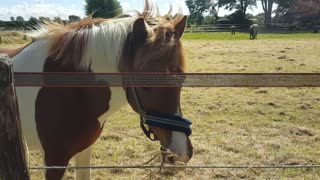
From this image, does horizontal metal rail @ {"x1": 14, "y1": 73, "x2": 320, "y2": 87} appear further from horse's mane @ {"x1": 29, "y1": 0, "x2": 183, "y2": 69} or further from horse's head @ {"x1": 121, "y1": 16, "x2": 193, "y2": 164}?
horse's mane @ {"x1": 29, "y1": 0, "x2": 183, "y2": 69}

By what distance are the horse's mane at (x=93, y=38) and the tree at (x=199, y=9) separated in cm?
6059

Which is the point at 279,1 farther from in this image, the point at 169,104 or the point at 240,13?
the point at 169,104

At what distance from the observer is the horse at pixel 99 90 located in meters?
2.21

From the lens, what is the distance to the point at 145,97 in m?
2.28

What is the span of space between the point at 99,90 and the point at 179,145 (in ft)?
2.28

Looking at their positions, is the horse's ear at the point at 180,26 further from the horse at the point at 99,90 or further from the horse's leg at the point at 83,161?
the horse's leg at the point at 83,161

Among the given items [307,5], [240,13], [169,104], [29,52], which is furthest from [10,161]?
[307,5]

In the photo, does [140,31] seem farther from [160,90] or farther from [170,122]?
[170,122]

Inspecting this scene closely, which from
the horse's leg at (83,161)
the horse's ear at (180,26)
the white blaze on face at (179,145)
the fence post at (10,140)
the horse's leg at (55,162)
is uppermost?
the horse's ear at (180,26)

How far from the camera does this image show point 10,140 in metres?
1.44

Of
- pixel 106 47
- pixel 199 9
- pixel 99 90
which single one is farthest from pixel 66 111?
pixel 199 9

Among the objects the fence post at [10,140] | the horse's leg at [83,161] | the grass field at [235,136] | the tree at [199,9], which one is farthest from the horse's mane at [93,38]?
the tree at [199,9]

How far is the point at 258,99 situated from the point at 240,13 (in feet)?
148

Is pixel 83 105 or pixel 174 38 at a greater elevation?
pixel 174 38
